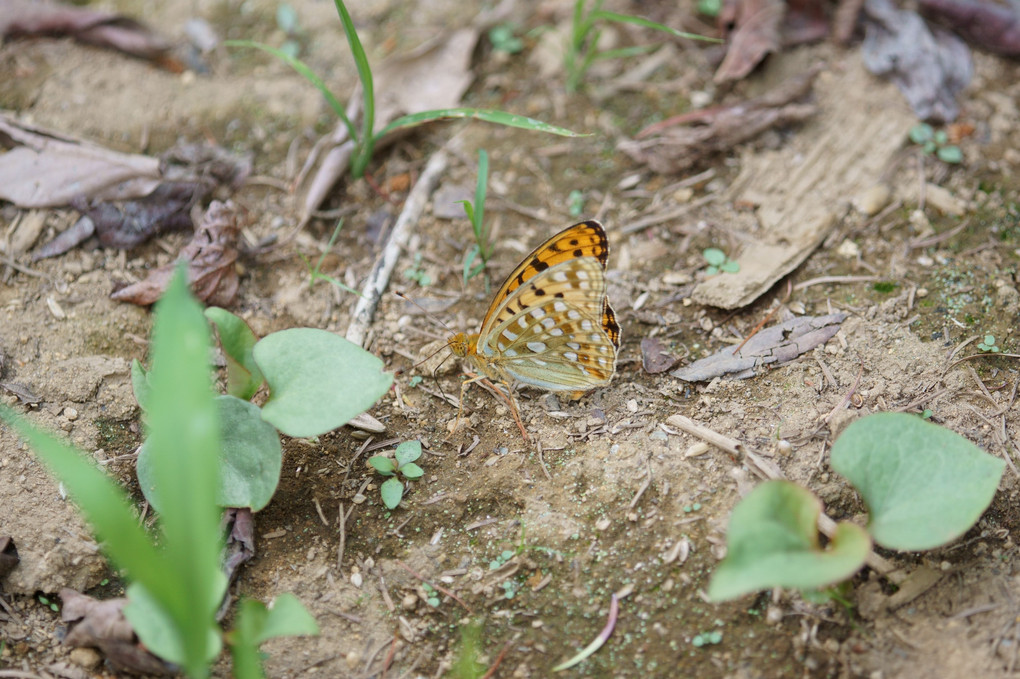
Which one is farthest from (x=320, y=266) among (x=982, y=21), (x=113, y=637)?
(x=982, y=21)

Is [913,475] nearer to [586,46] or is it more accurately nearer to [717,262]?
[717,262]

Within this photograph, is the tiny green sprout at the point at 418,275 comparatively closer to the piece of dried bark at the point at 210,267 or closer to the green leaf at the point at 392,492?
the piece of dried bark at the point at 210,267

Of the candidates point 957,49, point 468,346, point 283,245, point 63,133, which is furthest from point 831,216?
point 63,133

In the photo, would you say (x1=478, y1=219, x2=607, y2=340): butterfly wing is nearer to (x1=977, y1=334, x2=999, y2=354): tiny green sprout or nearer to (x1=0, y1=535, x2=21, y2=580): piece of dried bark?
(x1=977, y1=334, x2=999, y2=354): tiny green sprout

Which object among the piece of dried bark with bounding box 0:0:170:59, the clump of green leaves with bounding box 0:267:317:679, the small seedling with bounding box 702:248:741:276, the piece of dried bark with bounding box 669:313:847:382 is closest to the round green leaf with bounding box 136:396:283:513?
the clump of green leaves with bounding box 0:267:317:679

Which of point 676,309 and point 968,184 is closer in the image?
point 676,309

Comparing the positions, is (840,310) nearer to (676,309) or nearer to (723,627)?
(676,309)
